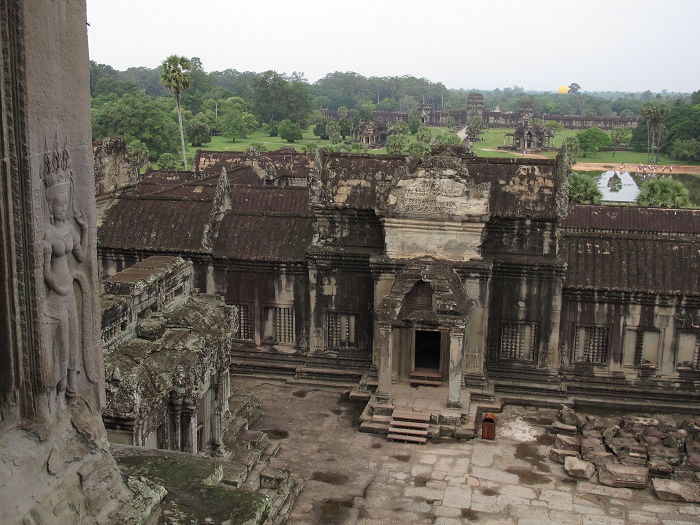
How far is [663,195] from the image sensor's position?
43.9 meters

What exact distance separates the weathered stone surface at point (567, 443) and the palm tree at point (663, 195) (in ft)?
89.2

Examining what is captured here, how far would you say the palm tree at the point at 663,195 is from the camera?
1716 inches

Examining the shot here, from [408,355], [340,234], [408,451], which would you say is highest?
[340,234]

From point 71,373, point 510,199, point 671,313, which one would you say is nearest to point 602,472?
point 671,313

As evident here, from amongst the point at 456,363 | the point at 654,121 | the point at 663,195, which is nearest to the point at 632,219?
the point at 663,195

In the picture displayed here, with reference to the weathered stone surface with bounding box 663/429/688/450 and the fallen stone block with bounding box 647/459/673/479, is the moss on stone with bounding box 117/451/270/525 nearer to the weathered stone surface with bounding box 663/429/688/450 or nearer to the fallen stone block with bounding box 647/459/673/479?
the fallen stone block with bounding box 647/459/673/479

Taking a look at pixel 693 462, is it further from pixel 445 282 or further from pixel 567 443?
pixel 445 282

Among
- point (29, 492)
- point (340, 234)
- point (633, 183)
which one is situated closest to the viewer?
point (29, 492)

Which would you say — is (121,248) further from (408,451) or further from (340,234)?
(408,451)

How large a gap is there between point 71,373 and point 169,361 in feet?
27.7

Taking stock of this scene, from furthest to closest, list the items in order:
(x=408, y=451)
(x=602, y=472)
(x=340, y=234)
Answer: (x=340, y=234)
(x=408, y=451)
(x=602, y=472)

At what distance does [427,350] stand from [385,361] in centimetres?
338

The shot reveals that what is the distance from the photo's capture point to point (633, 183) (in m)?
95.8

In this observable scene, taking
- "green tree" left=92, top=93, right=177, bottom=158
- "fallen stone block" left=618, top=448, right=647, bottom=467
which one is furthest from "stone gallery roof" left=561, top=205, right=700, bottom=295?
"green tree" left=92, top=93, right=177, bottom=158
